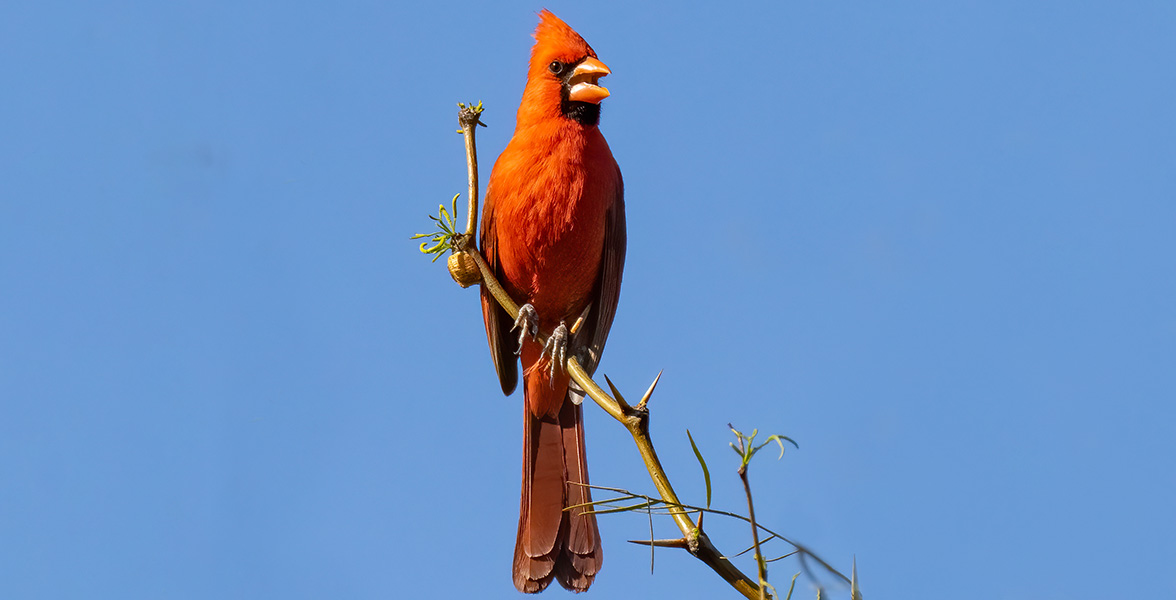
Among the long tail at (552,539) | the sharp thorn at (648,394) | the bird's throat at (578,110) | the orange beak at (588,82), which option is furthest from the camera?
→ the bird's throat at (578,110)

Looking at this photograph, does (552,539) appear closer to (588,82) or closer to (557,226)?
(557,226)

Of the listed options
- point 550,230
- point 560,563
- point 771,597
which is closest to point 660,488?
point 771,597

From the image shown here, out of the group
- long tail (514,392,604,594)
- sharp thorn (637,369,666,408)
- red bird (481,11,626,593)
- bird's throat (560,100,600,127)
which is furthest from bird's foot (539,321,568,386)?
sharp thorn (637,369,666,408)

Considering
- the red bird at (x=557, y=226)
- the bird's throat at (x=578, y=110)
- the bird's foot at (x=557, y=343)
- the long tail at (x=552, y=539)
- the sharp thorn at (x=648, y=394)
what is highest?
the bird's throat at (x=578, y=110)

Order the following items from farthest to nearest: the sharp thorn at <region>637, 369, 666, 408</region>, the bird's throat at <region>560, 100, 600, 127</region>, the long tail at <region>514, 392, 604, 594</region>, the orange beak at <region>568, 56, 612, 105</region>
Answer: the bird's throat at <region>560, 100, 600, 127</region>
the orange beak at <region>568, 56, 612, 105</region>
the long tail at <region>514, 392, 604, 594</region>
the sharp thorn at <region>637, 369, 666, 408</region>

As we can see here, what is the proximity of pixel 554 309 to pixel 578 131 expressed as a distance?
51 centimetres

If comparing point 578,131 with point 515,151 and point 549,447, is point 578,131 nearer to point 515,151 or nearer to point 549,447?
point 515,151

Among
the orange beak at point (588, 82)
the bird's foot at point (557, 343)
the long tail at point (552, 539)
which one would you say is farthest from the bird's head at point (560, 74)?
the long tail at point (552, 539)

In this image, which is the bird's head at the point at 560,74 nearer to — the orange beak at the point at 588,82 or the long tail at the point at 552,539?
the orange beak at the point at 588,82

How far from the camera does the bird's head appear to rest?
103 inches

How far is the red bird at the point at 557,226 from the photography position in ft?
8.62

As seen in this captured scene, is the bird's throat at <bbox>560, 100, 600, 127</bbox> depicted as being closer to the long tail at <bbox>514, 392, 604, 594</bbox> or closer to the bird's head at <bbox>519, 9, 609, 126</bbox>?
the bird's head at <bbox>519, 9, 609, 126</bbox>

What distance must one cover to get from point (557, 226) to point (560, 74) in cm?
41

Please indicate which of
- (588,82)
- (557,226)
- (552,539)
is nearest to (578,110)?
(588,82)
